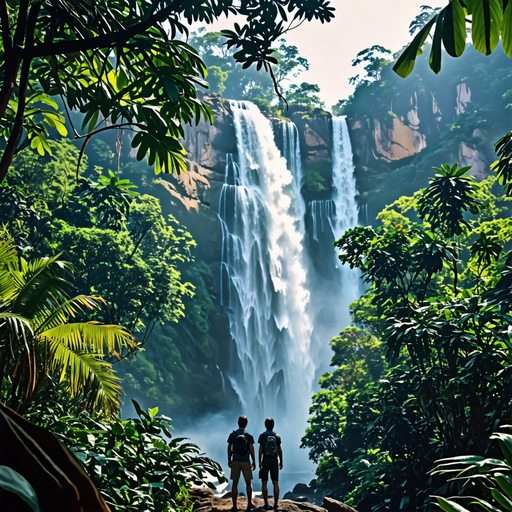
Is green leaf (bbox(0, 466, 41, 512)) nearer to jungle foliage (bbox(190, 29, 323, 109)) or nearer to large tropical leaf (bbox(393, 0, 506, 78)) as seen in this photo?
→ large tropical leaf (bbox(393, 0, 506, 78))

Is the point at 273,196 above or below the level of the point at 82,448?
above

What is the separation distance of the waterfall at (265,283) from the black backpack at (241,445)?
1767 centimetres

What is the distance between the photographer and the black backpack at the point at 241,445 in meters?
5.09

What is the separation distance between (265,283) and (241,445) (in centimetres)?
1861

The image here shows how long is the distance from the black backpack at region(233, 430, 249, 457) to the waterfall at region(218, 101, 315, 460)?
1767 centimetres

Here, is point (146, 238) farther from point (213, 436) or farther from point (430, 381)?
point (430, 381)

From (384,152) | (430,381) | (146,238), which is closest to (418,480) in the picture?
(430,381)

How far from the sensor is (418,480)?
799 cm

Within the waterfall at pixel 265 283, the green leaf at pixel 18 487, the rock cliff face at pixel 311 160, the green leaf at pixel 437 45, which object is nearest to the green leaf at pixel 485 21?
the green leaf at pixel 437 45

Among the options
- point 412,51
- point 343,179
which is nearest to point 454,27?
point 412,51

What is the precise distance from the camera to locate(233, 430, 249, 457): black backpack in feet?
16.7

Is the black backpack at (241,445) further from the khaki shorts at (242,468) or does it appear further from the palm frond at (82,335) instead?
the palm frond at (82,335)

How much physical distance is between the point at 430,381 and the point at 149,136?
6651mm

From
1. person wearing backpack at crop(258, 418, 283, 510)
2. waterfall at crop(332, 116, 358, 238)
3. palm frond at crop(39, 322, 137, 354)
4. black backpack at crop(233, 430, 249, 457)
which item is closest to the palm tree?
palm frond at crop(39, 322, 137, 354)
